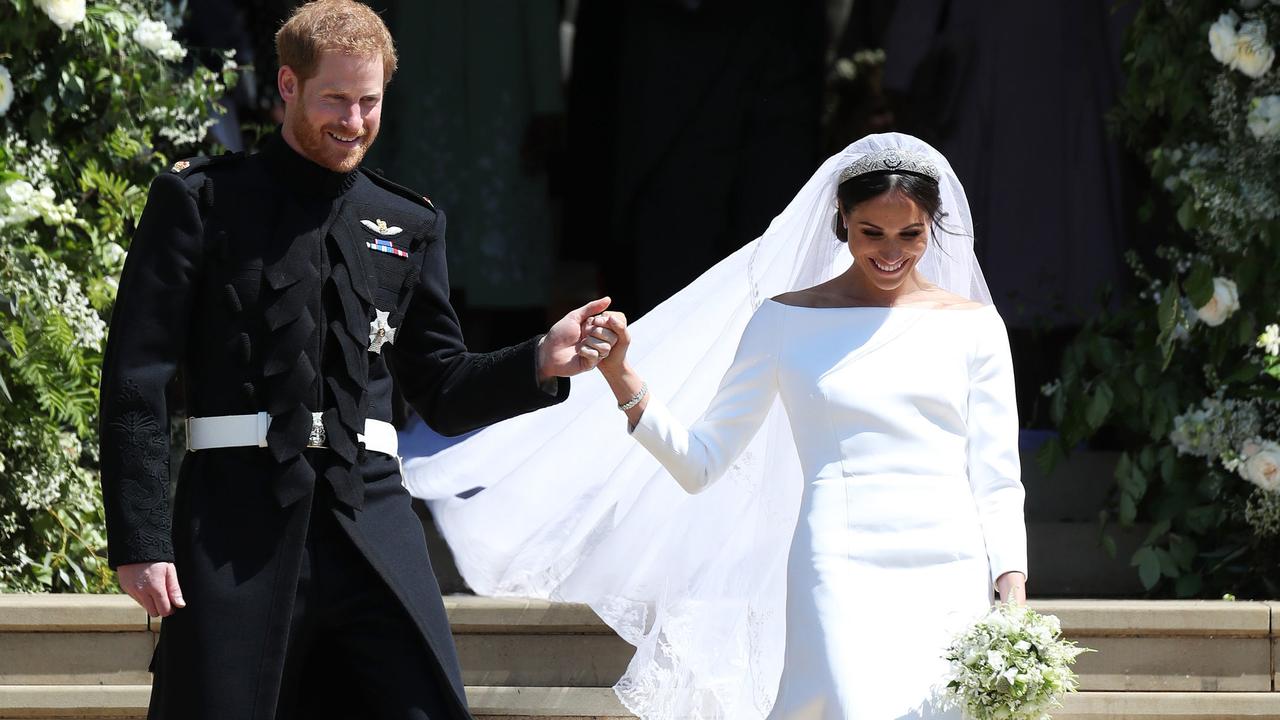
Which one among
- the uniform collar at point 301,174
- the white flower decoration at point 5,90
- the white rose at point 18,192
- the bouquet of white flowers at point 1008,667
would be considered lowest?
the bouquet of white flowers at point 1008,667

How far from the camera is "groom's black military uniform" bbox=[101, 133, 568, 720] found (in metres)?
2.58

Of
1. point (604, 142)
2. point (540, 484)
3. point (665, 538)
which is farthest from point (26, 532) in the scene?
point (604, 142)

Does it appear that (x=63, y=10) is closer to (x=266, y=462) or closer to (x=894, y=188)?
(x=266, y=462)

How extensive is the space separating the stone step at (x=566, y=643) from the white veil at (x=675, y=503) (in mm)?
108

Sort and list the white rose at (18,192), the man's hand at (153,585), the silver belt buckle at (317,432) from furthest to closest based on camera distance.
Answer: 1. the white rose at (18,192)
2. the silver belt buckle at (317,432)
3. the man's hand at (153,585)

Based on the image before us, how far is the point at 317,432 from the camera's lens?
266 cm

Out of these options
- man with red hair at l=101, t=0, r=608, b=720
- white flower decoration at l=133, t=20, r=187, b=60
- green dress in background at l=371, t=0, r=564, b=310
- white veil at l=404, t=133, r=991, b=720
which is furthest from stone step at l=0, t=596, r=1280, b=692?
green dress in background at l=371, t=0, r=564, b=310

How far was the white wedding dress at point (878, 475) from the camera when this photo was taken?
284 cm

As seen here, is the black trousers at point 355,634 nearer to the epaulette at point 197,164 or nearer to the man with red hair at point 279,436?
the man with red hair at point 279,436

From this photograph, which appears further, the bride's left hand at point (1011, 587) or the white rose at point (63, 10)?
the white rose at point (63, 10)

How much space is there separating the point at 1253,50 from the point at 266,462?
3252 mm

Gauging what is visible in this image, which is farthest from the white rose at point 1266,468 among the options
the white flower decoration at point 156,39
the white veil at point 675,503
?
the white flower decoration at point 156,39

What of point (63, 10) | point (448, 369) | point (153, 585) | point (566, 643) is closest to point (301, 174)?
point (448, 369)

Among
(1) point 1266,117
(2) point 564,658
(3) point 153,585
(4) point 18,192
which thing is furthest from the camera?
(1) point 1266,117
